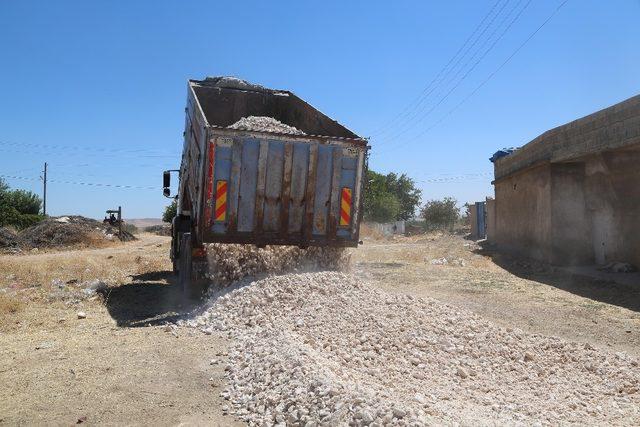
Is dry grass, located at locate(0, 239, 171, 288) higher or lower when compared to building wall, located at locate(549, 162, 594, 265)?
lower

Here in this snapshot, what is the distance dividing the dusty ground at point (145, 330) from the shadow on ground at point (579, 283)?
0.03m

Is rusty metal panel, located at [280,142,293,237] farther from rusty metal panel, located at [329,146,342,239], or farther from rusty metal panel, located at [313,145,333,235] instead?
rusty metal panel, located at [329,146,342,239]

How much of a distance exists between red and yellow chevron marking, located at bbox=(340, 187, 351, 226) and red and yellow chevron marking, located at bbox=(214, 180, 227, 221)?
175cm

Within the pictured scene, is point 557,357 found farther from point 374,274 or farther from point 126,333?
point 374,274

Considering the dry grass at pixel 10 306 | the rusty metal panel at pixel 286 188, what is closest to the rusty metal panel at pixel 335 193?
the rusty metal panel at pixel 286 188

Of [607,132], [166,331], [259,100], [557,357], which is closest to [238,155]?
[166,331]

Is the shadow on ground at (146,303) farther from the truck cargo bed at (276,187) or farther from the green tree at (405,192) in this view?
the green tree at (405,192)

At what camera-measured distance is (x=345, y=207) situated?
8023mm

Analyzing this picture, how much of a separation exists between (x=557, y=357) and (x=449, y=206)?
4152 cm

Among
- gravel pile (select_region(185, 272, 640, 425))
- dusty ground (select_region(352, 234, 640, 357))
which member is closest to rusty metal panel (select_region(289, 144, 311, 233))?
gravel pile (select_region(185, 272, 640, 425))

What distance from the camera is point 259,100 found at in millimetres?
10539

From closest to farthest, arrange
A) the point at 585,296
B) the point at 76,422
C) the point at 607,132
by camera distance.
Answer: the point at 76,422, the point at 585,296, the point at 607,132

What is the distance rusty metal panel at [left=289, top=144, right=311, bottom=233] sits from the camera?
7.69 m

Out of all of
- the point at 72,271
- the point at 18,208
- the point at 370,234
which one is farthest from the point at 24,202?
the point at 72,271
